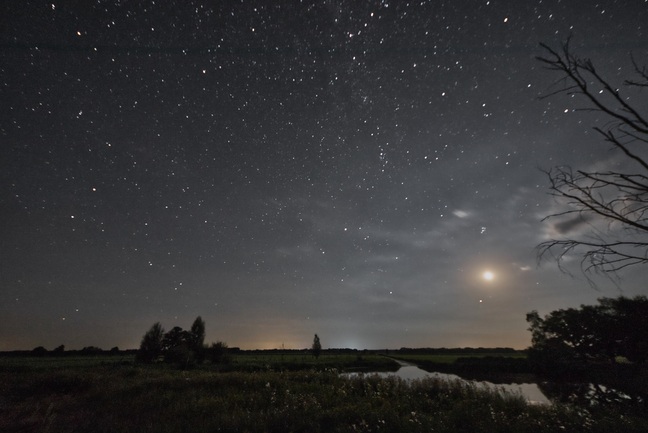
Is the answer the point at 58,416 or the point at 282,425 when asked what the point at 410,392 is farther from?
the point at 58,416

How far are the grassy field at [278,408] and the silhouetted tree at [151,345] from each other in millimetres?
36582

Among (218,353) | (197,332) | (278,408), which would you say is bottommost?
(278,408)

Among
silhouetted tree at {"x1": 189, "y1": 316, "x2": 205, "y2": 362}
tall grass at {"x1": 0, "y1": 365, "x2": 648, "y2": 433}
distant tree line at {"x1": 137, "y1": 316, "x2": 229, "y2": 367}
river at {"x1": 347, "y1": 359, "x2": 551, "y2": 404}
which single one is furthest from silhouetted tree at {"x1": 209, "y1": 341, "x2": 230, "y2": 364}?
tall grass at {"x1": 0, "y1": 365, "x2": 648, "y2": 433}

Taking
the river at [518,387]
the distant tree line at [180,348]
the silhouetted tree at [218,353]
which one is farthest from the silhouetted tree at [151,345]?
the river at [518,387]

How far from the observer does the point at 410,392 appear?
14.2 m

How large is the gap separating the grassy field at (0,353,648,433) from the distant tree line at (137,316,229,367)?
85.4 feet

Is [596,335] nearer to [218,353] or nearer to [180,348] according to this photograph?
[218,353]

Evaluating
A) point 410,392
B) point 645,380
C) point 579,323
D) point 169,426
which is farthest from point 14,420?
point 579,323

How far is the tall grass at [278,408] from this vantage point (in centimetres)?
882

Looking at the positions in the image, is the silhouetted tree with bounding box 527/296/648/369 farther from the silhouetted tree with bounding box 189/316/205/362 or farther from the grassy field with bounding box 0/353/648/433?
the silhouetted tree with bounding box 189/316/205/362

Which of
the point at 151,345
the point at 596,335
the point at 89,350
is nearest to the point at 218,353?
the point at 151,345

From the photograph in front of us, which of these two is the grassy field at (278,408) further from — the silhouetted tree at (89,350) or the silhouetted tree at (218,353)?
the silhouetted tree at (89,350)

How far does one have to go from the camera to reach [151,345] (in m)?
53.2

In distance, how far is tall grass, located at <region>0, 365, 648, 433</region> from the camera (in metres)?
8.82
